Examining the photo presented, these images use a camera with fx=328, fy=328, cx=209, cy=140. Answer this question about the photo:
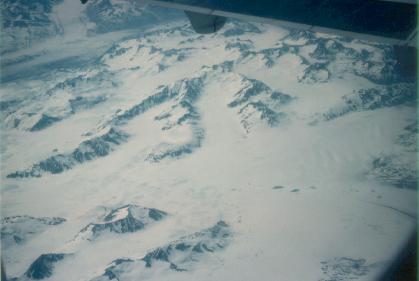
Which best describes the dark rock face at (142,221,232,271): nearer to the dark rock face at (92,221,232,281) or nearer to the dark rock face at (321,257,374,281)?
the dark rock face at (92,221,232,281)

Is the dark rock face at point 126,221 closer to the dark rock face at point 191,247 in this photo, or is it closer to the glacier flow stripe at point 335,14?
the dark rock face at point 191,247

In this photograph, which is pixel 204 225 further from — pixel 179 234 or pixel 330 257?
pixel 330 257

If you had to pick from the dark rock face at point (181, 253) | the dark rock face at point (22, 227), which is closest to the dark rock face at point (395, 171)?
the dark rock face at point (181, 253)

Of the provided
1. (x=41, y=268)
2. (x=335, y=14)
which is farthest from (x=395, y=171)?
(x=335, y=14)

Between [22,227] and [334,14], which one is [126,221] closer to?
[22,227]

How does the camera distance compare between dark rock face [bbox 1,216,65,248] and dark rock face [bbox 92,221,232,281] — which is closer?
dark rock face [bbox 92,221,232,281]

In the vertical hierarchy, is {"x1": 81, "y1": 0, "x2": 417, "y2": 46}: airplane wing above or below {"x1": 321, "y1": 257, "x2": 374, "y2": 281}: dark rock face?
above

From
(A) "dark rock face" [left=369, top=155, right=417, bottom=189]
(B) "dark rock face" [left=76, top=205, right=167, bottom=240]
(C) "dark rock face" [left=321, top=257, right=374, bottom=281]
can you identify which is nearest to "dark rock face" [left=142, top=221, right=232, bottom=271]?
(B) "dark rock face" [left=76, top=205, right=167, bottom=240]
